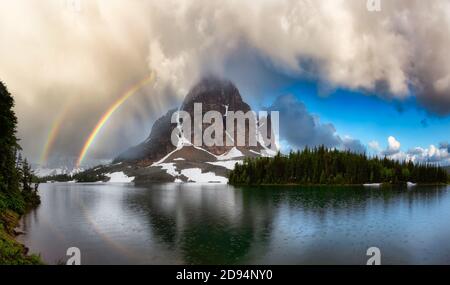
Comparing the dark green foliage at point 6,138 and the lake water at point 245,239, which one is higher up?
the dark green foliage at point 6,138

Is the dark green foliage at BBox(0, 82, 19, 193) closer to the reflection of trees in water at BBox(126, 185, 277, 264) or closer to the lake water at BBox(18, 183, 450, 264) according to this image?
the lake water at BBox(18, 183, 450, 264)

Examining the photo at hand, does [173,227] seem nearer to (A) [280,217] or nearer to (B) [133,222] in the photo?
(B) [133,222]

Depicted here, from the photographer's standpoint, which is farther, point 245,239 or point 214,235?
point 214,235

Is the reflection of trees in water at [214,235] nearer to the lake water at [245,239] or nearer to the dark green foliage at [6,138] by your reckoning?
the lake water at [245,239]

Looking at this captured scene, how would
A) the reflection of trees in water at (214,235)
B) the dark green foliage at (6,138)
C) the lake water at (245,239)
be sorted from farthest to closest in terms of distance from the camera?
the dark green foliage at (6,138) < the reflection of trees in water at (214,235) < the lake water at (245,239)

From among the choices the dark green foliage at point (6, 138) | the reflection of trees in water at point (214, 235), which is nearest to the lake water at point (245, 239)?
the reflection of trees in water at point (214, 235)

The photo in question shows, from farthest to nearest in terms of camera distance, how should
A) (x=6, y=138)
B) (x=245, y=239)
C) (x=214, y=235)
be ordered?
(x=6, y=138) → (x=214, y=235) → (x=245, y=239)

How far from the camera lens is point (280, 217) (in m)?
78.9

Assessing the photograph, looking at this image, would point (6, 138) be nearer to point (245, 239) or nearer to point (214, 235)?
point (214, 235)

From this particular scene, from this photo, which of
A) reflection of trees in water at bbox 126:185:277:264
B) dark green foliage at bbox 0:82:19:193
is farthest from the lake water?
dark green foliage at bbox 0:82:19:193

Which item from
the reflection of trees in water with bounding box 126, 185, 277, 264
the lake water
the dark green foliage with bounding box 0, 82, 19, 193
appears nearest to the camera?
the lake water

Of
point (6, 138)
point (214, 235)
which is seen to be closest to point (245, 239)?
point (214, 235)

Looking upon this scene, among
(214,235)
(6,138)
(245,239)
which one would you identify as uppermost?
(6,138)
